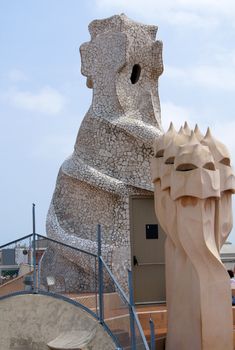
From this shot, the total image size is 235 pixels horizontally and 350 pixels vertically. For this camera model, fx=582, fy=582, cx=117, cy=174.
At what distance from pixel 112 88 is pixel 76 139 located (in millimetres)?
1226

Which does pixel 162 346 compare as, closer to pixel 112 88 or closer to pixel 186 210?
pixel 186 210

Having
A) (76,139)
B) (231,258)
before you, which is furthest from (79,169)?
(231,258)

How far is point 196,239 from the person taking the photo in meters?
7.67

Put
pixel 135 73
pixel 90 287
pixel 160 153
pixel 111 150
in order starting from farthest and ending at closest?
pixel 135 73 → pixel 111 150 → pixel 90 287 → pixel 160 153

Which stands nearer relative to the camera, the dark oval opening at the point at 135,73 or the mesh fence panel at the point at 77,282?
the mesh fence panel at the point at 77,282

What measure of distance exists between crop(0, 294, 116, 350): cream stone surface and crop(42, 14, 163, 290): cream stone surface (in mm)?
2628

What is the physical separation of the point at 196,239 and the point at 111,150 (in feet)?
12.4

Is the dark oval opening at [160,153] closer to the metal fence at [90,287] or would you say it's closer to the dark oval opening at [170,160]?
the dark oval opening at [170,160]

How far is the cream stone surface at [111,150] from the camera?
10.7 metres

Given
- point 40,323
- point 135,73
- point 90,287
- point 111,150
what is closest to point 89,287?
point 90,287

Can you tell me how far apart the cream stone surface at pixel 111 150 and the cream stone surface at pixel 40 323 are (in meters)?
2.63

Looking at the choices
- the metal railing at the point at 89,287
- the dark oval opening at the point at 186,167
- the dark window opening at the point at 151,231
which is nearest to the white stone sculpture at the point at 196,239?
the dark oval opening at the point at 186,167

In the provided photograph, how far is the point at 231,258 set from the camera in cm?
2080

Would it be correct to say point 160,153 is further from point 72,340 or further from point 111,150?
point 72,340
